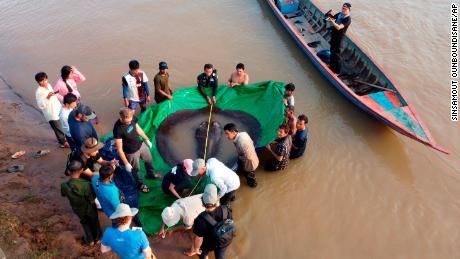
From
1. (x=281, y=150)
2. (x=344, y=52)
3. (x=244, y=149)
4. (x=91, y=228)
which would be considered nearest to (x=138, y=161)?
(x=91, y=228)

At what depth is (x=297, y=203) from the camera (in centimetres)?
679

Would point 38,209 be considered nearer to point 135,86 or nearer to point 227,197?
point 135,86

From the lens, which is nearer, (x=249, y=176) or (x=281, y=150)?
(x=281, y=150)

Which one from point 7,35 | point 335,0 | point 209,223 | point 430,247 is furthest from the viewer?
point 335,0

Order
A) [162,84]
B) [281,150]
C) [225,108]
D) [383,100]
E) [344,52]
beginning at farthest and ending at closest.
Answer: [344,52] → [225,108] → [383,100] → [162,84] → [281,150]

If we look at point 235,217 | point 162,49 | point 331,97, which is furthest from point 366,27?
point 235,217

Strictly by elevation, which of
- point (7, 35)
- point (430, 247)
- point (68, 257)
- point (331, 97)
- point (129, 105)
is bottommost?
point (430, 247)

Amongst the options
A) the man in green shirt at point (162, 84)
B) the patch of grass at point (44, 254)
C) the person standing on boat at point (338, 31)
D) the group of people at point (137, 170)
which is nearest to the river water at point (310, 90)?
the person standing on boat at point (338, 31)

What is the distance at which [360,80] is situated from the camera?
9.36 meters

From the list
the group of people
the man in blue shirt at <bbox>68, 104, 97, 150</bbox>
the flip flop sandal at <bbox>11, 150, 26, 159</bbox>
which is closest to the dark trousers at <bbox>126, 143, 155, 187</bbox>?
the group of people

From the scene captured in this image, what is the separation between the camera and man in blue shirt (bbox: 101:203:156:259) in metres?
4.12

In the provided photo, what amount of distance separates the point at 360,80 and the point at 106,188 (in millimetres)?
7336

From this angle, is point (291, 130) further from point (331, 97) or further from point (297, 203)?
point (331, 97)

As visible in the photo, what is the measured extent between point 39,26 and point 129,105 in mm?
7894
